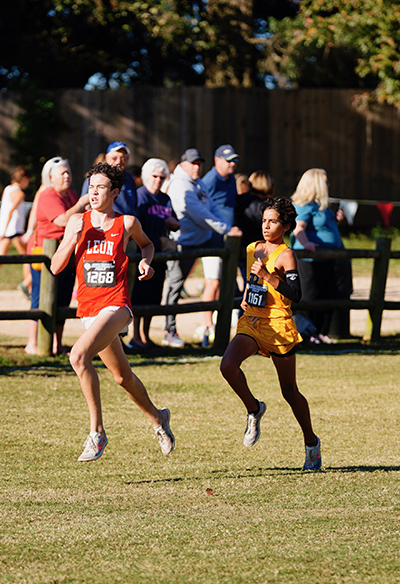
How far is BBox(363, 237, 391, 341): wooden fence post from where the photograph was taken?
11.0 metres

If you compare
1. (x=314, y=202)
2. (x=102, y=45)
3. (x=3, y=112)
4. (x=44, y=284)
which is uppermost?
(x=102, y=45)

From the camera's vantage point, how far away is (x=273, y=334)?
568 centimetres

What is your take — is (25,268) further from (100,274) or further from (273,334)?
(273,334)

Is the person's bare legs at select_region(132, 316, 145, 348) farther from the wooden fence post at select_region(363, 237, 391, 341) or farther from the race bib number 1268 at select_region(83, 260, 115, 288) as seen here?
the race bib number 1268 at select_region(83, 260, 115, 288)

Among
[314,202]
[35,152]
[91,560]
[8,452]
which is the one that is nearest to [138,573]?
[91,560]

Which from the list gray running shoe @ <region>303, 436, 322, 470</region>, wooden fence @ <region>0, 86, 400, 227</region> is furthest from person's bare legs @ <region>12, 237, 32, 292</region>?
wooden fence @ <region>0, 86, 400, 227</region>

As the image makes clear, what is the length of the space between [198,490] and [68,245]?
1.65 meters

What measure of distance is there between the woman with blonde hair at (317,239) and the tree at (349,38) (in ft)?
27.4

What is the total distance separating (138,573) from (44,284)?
18.6 feet

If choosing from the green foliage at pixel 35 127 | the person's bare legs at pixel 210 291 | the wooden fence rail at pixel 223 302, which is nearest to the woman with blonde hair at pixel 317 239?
the wooden fence rail at pixel 223 302

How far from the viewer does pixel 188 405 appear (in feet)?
25.0

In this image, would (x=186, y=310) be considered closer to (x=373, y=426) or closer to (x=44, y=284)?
(x=44, y=284)

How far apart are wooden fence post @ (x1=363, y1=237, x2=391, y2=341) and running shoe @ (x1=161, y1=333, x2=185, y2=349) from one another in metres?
2.36

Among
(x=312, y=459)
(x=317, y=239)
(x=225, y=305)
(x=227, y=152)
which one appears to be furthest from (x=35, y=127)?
(x=312, y=459)
